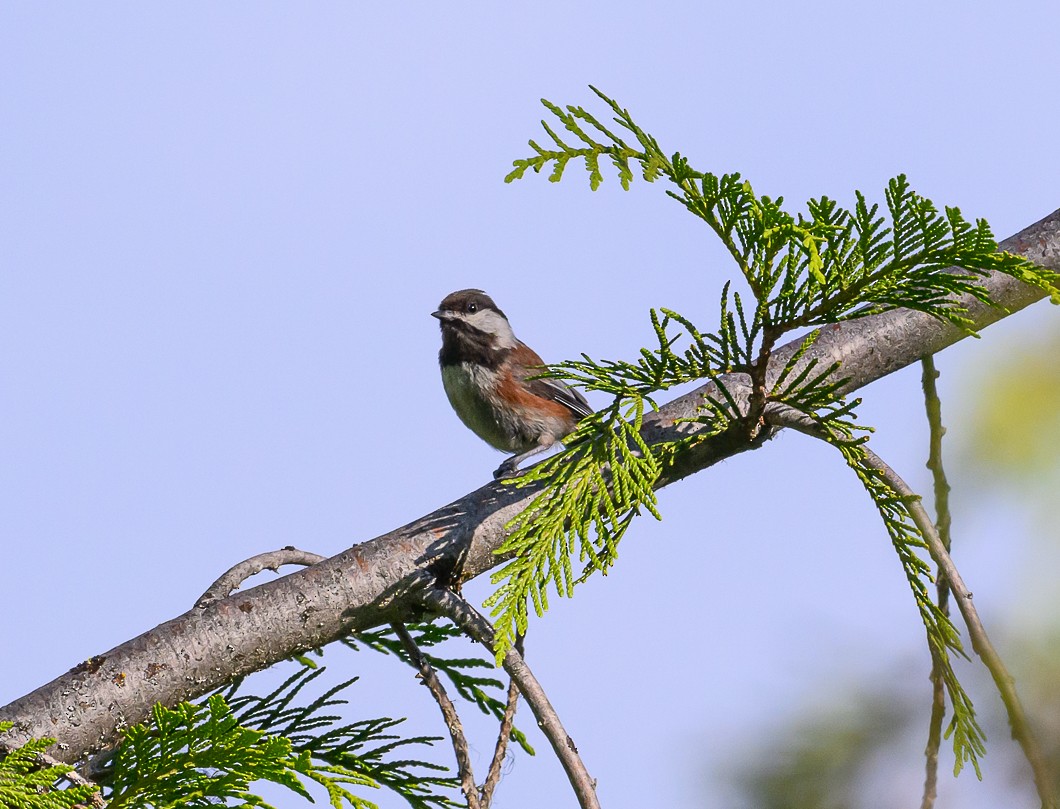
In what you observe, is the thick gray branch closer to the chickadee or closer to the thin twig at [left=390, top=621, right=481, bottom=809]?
the thin twig at [left=390, top=621, right=481, bottom=809]

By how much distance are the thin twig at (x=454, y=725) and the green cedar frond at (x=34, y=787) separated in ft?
2.50

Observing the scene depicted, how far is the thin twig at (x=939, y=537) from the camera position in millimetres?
2787

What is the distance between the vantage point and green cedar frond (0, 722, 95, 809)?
2.45 meters

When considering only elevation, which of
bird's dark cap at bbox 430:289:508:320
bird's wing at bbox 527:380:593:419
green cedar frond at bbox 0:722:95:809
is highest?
bird's dark cap at bbox 430:289:508:320

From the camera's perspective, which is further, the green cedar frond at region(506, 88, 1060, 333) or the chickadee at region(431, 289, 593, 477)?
the chickadee at region(431, 289, 593, 477)

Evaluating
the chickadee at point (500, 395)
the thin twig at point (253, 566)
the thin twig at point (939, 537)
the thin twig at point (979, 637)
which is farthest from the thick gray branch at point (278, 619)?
the chickadee at point (500, 395)

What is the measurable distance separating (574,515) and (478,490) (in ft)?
2.34

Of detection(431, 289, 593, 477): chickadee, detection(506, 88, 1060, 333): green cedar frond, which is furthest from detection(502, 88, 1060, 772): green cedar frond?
detection(431, 289, 593, 477): chickadee

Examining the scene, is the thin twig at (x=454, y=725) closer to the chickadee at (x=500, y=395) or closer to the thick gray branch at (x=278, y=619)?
the thick gray branch at (x=278, y=619)

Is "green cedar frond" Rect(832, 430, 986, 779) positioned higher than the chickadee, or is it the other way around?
the chickadee

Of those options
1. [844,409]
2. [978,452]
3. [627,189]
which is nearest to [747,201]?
[627,189]

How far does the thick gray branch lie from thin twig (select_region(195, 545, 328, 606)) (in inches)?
1.6

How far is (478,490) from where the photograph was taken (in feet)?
10.8

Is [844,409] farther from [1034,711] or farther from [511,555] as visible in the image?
[1034,711]
